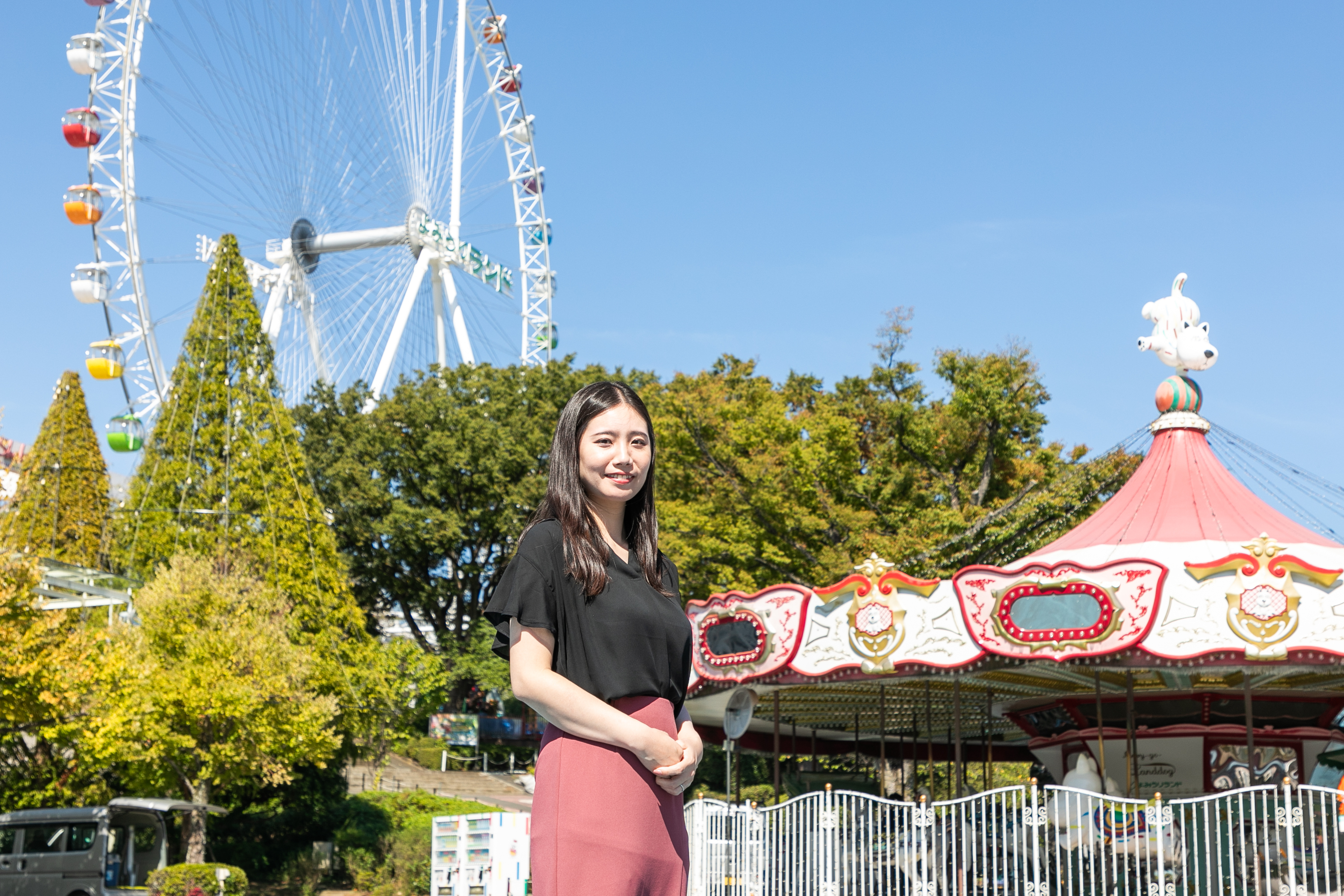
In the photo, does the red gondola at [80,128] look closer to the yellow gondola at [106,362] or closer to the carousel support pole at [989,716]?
the yellow gondola at [106,362]

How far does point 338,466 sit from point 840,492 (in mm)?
14586

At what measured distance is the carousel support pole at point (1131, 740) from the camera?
1373cm

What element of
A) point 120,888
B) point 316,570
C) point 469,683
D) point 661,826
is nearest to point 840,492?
point 316,570

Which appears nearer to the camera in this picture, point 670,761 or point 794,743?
point 670,761

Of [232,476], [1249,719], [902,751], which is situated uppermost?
[232,476]

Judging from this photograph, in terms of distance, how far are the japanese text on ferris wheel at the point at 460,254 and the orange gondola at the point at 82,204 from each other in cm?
742

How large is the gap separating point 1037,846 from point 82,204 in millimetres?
21135

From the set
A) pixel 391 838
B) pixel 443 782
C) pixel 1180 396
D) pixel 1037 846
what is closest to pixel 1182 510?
pixel 1180 396

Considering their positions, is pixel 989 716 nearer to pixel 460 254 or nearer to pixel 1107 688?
pixel 1107 688

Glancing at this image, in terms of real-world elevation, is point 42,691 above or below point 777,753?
above

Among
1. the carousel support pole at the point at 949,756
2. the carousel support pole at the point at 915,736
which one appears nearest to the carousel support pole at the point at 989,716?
the carousel support pole at the point at 915,736

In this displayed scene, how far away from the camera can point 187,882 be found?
667 inches

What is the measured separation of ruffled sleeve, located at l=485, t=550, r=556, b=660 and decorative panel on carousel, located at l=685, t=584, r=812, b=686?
11.1m

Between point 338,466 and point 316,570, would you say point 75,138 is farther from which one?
point 338,466
